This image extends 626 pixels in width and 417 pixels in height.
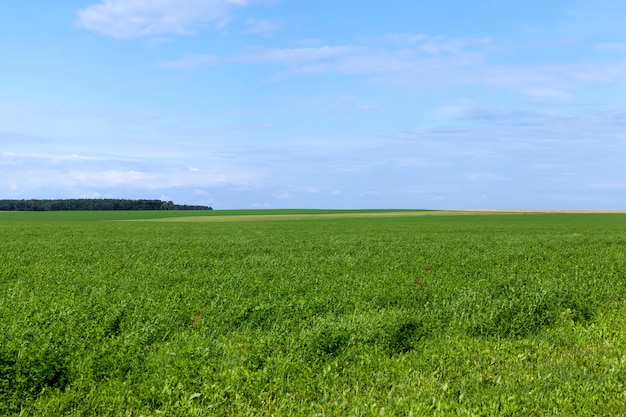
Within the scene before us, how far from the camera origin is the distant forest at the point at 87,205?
159125mm

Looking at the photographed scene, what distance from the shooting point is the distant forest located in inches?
6265

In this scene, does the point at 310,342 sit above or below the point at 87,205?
below

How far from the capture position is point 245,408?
7.26 metres

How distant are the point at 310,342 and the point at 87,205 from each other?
169 meters

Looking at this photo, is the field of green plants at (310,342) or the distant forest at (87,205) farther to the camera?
the distant forest at (87,205)

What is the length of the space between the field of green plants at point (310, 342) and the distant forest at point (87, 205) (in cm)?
14838

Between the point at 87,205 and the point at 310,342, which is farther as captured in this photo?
the point at 87,205

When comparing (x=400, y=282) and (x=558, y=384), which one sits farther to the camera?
(x=400, y=282)

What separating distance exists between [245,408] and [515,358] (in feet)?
16.5

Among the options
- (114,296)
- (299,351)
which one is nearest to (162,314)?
(114,296)

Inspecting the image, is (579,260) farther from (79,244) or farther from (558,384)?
(79,244)

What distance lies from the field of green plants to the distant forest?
148377 mm

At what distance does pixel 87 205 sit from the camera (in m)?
163

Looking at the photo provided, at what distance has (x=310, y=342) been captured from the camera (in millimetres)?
9406
